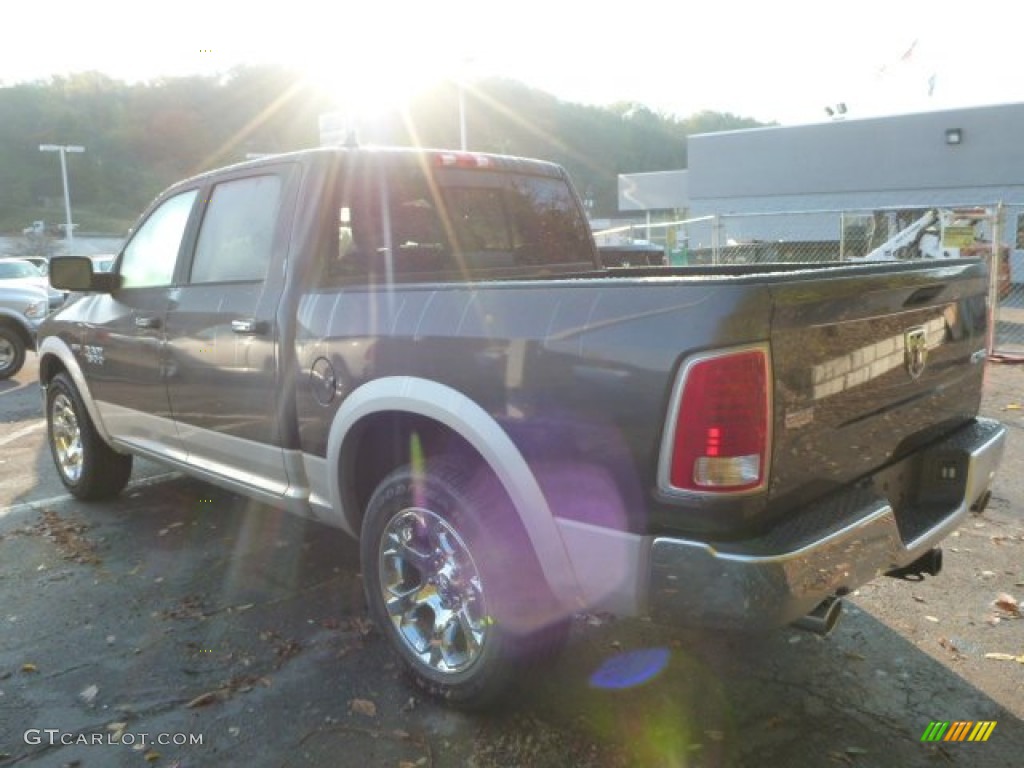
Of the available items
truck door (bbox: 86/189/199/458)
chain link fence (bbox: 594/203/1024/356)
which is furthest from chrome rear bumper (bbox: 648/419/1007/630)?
truck door (bbox: 86/189/199/458)

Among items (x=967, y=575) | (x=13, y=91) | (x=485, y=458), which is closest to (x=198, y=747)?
(x=485, y=458)

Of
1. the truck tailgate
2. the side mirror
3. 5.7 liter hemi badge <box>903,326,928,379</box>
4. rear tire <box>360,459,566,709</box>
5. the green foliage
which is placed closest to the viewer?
the truck tailgate

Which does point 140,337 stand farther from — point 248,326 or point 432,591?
point 432,591

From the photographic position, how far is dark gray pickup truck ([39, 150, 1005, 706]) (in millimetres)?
2295

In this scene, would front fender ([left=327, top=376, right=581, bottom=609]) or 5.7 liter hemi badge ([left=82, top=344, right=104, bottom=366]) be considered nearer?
front fender ([left=327, top=376, right=581, bottom=609])

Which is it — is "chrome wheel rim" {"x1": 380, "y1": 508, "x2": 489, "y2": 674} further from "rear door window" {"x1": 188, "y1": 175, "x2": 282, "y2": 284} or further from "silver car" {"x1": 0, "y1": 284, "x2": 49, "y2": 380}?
"silver car" {"x1": 0, "y1": 284, "x2": 49, "y2": 380}

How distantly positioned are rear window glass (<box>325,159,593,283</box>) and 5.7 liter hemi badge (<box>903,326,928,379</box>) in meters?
1.92

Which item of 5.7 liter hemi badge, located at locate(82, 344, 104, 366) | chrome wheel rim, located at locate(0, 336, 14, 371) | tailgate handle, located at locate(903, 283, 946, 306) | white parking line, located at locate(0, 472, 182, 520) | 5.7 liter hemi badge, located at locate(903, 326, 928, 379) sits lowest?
white parking line, located at locate(0, 472, 182, 520)

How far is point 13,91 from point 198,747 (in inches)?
4294

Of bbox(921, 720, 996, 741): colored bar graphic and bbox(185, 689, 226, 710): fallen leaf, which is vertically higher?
bbox(185, 689, 226, 710): fallen leaf

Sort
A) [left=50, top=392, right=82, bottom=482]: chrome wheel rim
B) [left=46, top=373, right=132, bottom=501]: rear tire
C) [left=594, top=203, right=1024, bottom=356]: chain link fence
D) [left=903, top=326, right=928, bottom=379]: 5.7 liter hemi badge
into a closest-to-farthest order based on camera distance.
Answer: [left=903, top=326, right=928, bottom=379]: 5.7 liter hemi badge → [left=46, top=373, right=132, bottom=501]: rear tire → [left=50, top=392, right=82, bottom=482]: chrome wheel rim → [left=594, top=203, right=1024, bottom=356]: chain link fence

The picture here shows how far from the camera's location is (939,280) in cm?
296

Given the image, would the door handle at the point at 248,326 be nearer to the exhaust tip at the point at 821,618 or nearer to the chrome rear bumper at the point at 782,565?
the chrome rear bumper at the point at 782,565

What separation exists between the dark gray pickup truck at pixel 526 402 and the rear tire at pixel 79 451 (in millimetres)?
1019
